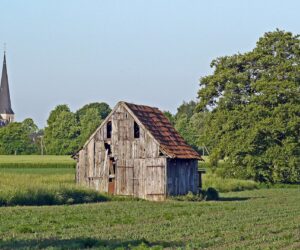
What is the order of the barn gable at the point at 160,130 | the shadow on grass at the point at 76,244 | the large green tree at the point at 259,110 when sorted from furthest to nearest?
the large green tree at the point at 259,110 → the barn gable at the point at 160,130 → the shadow on grass at the point at 76,244

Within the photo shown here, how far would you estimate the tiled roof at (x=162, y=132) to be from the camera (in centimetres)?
4859

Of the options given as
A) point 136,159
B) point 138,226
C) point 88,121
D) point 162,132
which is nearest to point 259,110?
point 162,132

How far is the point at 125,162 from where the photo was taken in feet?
162

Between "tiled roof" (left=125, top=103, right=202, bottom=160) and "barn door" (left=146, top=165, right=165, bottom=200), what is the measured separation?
1320 millimetres

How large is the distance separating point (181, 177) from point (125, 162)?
12.2 feet

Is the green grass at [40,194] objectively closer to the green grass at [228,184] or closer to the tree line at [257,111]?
the green grass at [228,184]

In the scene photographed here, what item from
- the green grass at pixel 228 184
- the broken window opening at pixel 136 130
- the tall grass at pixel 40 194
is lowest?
the tall grass at pixel 40 194

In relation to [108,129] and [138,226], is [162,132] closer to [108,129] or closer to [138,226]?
[108,129]

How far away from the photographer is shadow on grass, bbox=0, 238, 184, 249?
1944 cm

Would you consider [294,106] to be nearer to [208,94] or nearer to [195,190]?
[208,94]

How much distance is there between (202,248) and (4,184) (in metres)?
23.8

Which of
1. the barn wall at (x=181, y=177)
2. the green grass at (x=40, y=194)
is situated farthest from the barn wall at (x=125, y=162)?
the green grass at (x=40, y=194)

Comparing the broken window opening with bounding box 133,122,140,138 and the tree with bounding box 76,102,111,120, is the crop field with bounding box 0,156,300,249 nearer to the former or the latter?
the broken window opening with bounding box 133,122,140,138

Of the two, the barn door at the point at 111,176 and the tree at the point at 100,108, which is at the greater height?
the tree at the point at 100,108
